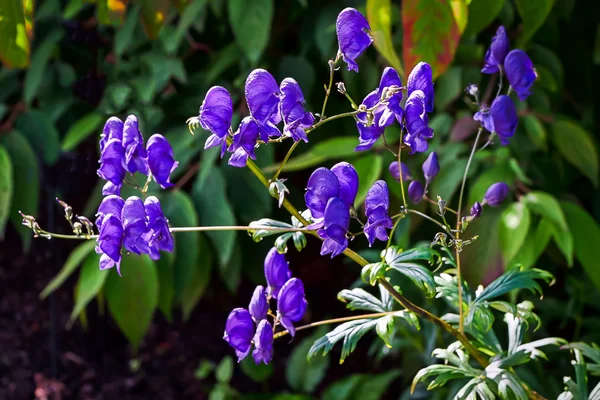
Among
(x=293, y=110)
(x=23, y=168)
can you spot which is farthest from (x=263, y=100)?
(x=23, y=168)

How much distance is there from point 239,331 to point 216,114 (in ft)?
0.57

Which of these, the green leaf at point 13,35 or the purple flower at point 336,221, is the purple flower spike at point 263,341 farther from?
the green leaf at point 13,35

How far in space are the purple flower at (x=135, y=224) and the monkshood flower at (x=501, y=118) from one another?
317 mm

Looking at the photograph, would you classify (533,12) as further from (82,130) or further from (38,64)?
(38,64)

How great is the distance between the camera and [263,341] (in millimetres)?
624

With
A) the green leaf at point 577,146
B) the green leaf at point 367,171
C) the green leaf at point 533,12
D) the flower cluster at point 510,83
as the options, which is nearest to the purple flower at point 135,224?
the flower cluster at point 510,83

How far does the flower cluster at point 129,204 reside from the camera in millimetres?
591

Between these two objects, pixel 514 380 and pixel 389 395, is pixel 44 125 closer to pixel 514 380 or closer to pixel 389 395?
pixel 389 395

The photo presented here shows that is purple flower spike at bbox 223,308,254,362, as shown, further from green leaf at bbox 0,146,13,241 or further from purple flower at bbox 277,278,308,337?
green leaf at bbox 0,146,13,241

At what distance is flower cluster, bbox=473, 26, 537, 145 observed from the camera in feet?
2.39

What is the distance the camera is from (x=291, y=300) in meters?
0.66

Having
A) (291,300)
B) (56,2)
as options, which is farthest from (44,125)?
(291,300)

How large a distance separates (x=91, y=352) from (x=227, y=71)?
88cm

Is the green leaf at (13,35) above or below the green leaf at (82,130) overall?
above
